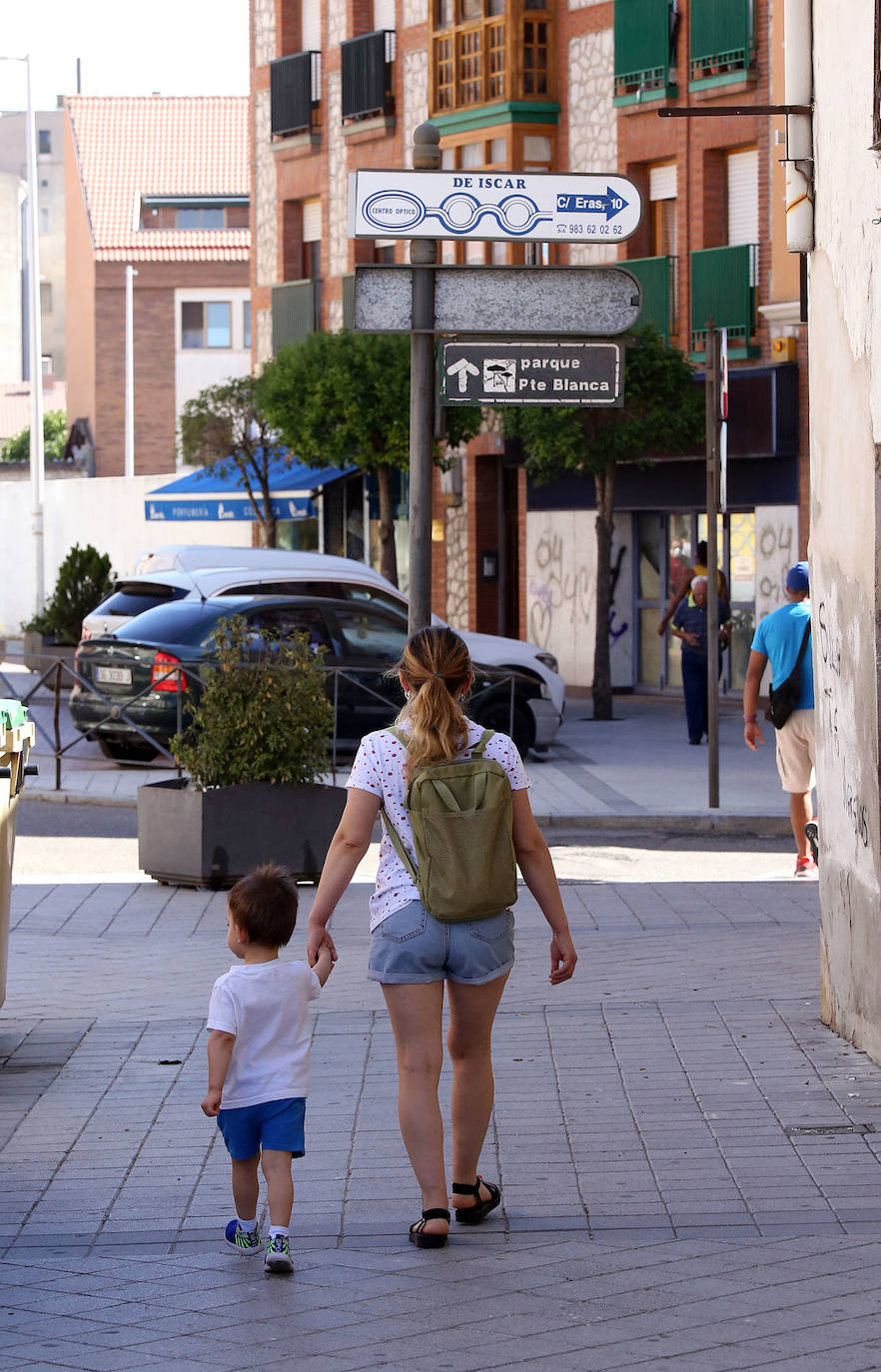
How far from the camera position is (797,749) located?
11.4 metres

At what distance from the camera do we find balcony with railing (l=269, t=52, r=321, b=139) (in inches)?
1355

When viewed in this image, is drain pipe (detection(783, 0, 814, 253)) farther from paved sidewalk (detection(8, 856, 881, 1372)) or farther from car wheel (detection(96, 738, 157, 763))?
car wheel (detection(96, 738, 157, 763))

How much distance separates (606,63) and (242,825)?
19539 millimetres

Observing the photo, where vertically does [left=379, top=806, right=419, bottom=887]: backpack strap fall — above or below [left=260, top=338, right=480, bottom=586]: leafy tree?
below

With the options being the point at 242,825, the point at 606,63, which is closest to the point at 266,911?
the point at 242,825

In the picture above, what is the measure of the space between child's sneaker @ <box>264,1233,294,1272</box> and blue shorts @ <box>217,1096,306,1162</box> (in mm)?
219

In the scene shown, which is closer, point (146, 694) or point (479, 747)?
point (479, 747)

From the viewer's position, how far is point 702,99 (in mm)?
26625

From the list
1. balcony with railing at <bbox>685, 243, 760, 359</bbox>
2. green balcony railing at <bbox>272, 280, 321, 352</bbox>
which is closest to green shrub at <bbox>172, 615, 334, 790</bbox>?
balcony with railing at <bbox>685, 243, 760, 359</bbox>

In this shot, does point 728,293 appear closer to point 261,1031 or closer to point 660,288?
point 660,288

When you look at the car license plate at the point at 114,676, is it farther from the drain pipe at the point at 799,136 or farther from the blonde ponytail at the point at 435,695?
the blonde ponytail at the point at 435,695

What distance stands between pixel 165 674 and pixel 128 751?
Result: 2269mm

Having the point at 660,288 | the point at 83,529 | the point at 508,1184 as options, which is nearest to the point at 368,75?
the point at 660,288

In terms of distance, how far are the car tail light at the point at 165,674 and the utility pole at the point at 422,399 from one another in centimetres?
704
